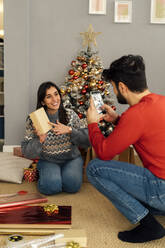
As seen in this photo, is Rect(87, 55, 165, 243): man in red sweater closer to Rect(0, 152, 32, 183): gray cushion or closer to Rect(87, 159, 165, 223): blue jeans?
Rect(87, 159, 165, 223): blue jeans

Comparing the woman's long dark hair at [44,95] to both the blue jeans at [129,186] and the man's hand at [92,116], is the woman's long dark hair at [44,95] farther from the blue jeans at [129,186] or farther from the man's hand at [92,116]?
the blue jeans at [129,186]

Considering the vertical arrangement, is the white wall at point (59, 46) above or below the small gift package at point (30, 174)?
above

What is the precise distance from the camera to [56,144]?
2459 mm

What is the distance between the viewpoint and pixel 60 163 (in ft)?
8.44

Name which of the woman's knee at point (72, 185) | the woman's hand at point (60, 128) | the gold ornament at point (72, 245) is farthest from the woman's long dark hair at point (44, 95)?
the gold ornament at point (72, 245)

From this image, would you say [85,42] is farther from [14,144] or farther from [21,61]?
[14,144]

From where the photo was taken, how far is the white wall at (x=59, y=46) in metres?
3.75

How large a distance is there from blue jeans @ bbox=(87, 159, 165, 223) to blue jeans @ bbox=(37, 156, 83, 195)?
2.24ft

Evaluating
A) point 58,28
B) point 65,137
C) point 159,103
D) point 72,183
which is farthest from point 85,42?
point 159,103

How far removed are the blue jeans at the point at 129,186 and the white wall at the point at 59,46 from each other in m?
2.27

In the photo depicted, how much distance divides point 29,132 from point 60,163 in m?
0.37

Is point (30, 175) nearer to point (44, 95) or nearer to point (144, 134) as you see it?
point (44, 95)

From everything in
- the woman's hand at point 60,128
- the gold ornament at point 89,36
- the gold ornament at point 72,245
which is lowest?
the gold ornament at point 72,245

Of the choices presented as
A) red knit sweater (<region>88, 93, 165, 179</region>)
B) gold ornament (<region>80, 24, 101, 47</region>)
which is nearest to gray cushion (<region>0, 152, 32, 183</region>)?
red knit sweater (<region>88, 93, 165, 179</region>)
